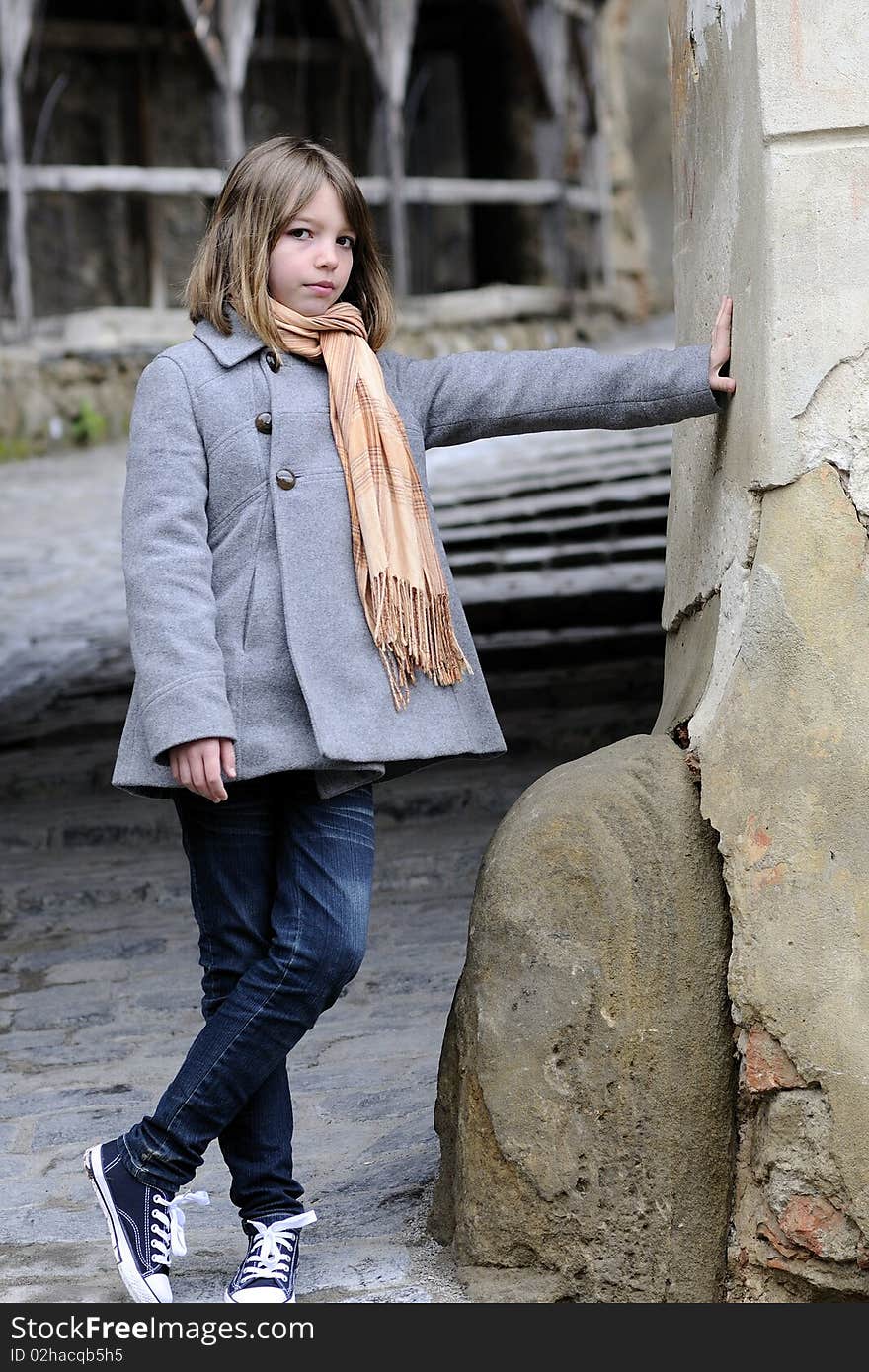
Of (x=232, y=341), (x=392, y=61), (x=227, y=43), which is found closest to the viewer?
(x=232, y=341)

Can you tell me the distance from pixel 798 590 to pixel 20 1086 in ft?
6.42

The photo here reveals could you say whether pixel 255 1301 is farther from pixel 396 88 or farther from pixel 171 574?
pixel 396 88

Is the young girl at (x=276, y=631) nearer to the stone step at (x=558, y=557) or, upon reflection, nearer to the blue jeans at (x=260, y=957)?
the blue jeans at (x=260, y=957)

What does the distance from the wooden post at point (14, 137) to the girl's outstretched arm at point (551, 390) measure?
370 inches

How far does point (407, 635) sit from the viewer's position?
2412mm

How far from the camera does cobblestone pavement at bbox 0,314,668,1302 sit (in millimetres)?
2666

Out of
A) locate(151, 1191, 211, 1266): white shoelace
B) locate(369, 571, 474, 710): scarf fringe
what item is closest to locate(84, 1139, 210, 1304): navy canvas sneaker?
locate(151, 1191, 211, 1266): white shoelace

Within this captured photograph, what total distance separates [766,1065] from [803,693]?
49 centimetres

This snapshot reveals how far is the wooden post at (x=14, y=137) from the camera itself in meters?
11.4

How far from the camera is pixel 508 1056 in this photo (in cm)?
236

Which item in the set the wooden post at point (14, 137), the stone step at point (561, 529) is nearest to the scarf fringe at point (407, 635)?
the stone step at point (561, 529)

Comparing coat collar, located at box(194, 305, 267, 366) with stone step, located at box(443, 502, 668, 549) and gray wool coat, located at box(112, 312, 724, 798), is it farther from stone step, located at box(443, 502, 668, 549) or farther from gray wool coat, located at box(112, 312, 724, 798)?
stone step, located at box(443, 502, 668, 549)

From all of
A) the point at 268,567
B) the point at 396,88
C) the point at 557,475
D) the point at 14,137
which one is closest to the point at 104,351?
the point at 14,137

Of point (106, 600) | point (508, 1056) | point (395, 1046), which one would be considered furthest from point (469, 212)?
point (508, 1056)
